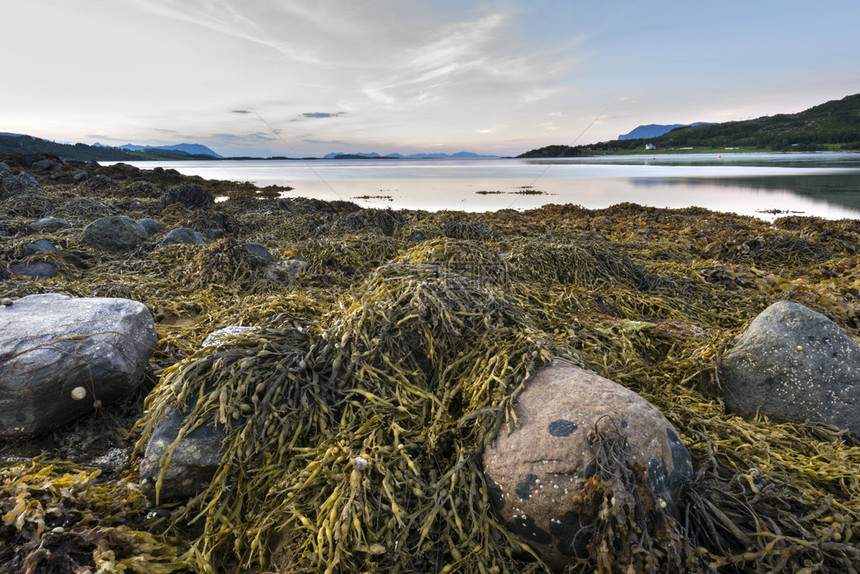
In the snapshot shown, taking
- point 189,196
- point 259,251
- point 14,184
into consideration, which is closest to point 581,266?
point 259,251

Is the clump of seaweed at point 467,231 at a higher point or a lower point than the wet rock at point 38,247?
lower

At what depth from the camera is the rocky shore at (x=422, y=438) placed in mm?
1588

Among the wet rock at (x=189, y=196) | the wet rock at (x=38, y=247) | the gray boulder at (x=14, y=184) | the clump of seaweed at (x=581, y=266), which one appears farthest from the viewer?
the wet rock at (x=189, y=196)

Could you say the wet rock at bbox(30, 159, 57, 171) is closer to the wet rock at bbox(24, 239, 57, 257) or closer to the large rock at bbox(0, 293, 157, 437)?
the wet rock at bbox(24, 239, 57, 257)

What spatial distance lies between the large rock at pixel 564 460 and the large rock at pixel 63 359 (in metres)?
2.32

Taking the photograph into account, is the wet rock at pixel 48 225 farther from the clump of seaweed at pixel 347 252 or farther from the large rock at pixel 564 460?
the large rock at pixel 564 460

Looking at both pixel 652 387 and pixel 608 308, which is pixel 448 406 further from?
pixel 608 308

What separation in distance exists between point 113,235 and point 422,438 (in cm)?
674

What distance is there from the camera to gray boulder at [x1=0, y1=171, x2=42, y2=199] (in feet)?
35.5

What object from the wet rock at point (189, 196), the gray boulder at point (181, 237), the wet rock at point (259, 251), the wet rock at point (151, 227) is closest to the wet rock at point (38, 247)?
the gray boulder at point (181, 237)

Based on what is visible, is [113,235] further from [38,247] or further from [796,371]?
[796,371]

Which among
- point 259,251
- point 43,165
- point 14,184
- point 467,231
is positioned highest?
point 43,165

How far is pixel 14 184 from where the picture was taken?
11.5 m

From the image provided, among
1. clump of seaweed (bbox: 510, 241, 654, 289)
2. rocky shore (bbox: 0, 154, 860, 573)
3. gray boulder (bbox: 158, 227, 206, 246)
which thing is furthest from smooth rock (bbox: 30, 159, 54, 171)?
clump of seaweed (bbox: 510, 241, 654, 289)
